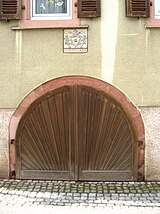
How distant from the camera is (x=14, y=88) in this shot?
23.7 ft

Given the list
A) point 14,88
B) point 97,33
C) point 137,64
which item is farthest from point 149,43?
point 14,88

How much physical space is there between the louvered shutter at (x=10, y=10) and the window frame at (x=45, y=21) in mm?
102

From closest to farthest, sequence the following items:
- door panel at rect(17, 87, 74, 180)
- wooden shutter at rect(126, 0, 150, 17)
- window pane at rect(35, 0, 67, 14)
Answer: wooden shutter at rect(126, 0, 150, 17), door panel at rect(17, 87, 74, 180), window pane at rect(35, 0, 67, 14)

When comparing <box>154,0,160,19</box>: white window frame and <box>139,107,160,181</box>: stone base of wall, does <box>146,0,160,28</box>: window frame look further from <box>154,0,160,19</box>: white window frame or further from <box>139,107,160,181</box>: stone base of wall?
<box>139,107,160,181</box>: stone base of wall

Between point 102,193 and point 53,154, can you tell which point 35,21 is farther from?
point 102,193

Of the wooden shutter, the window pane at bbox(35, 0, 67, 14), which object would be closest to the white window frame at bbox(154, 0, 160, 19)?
the wooden shutter

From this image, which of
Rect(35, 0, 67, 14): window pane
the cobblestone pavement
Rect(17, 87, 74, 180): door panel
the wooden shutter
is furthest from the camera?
Rect(35, 0, 67, 14): window pane

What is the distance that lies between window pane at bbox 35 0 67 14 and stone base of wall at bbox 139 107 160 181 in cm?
232

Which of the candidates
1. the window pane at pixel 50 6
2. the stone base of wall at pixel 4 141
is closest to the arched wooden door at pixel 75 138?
the stone base of wall at pixel 4 141

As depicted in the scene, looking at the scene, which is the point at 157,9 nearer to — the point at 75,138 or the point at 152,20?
the point at 152,20

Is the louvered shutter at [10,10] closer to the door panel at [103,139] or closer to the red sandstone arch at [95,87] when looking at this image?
the red sandstone arch at [95,87]

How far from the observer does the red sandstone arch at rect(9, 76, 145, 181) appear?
7094mm

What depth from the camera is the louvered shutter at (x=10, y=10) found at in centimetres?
716

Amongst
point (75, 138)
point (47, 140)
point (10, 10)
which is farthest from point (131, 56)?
point (10, 10)
